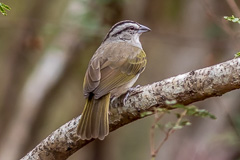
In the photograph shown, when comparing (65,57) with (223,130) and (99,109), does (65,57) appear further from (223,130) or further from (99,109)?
(99,109)

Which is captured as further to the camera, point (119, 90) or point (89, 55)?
point (89, 55)

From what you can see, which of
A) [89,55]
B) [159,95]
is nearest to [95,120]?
[159,95]

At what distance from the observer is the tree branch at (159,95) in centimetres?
371

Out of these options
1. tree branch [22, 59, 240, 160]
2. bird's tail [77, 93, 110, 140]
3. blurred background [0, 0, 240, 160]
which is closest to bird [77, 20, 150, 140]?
bird's tail [77, 93, 110, 140]

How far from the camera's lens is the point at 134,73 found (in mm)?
5230

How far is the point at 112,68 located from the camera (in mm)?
5141

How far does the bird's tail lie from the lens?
4.34 m

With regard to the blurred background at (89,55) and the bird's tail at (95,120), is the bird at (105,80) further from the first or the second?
the blurred background at (89,55)

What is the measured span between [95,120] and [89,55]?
205 inches

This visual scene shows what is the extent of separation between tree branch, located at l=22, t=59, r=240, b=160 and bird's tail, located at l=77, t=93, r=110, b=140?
0.08 meters

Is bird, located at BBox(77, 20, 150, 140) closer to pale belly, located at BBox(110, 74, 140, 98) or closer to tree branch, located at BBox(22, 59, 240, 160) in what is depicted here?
pale belly, located at BBox(110, 74, 140, 98)

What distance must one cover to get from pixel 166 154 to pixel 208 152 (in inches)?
73.6

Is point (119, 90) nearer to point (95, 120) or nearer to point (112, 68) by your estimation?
point (112, 68)

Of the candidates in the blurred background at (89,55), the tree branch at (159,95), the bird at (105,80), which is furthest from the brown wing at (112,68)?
the blurred background at (89,55)
